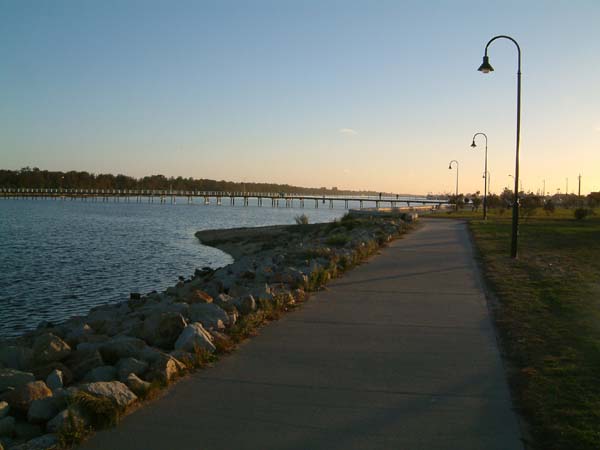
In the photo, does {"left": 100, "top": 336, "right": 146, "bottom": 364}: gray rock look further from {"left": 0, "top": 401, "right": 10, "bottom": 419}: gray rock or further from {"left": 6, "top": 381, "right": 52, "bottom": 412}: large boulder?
{"left": 0, "top": 401, "right": 10, "bottom": 419}: gray rock

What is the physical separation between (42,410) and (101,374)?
1114 millimetres

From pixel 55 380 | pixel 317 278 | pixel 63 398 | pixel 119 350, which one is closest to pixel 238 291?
pixel 317 278

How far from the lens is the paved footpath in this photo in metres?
4.45

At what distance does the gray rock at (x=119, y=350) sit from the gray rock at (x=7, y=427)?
6.39 feet

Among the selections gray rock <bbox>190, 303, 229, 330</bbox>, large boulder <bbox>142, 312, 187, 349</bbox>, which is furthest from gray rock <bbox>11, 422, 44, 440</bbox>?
gray rock <bbox>190, 303, 229, 330</bbox>

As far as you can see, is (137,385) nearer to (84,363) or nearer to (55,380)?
(55,380)

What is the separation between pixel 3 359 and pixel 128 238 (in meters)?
34.6

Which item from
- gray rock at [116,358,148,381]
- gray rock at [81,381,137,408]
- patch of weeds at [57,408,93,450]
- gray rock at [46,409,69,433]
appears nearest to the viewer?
patch of weeds at [57,408,93,450]

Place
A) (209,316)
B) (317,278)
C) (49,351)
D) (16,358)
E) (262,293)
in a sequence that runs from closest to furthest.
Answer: (49,351)
(16,358)
(209,316)
(262,293)
(317,278)

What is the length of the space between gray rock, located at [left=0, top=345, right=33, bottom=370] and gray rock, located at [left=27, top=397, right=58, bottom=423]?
233 centimetres

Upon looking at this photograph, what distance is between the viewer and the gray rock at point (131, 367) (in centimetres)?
567

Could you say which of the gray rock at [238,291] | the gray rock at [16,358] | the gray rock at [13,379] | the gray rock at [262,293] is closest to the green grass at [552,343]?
the gray rock at [262,293]

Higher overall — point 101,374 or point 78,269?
point 101,374

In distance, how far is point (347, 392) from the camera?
18.0ft
